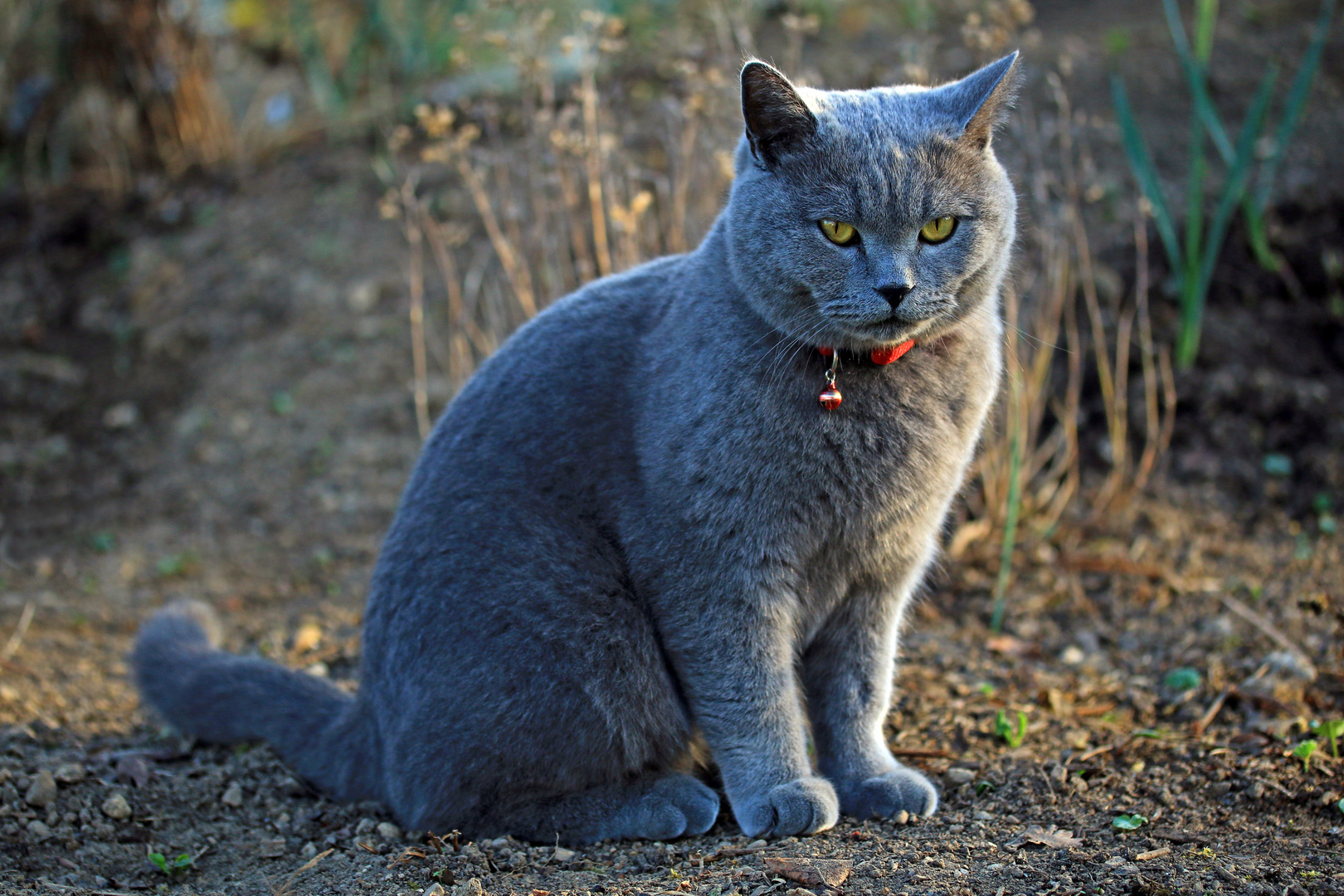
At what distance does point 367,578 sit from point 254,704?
3.81 ft

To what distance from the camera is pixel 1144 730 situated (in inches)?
95.5

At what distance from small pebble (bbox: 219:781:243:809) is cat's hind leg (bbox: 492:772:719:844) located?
573mm

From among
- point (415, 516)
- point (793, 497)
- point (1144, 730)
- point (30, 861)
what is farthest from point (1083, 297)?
point (30, 861)

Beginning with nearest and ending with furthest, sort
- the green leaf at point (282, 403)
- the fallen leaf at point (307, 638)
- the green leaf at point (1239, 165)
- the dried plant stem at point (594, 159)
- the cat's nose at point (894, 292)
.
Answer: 1. the cat's nose at point (894, 292)
2. the dried plant stem at point (594, 159)
3. the fallen leaf at point (307, 638)
4. the green leaf at point (1239, 165)
5. the green leaf at point (282, 403)

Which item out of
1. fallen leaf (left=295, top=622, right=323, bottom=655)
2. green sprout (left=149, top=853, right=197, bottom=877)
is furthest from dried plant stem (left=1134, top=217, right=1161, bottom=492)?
green sprout (left=149, top=853, right=197, bottom=877)

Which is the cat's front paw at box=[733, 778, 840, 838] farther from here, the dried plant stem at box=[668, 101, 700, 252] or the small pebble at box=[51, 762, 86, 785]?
the dried plant stem at box=[668, 101, 700, 252]

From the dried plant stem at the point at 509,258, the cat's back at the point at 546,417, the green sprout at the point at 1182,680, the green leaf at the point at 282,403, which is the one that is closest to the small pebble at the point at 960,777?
the green sprout at the point at 1182,680

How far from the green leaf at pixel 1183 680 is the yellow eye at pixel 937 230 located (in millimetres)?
1445

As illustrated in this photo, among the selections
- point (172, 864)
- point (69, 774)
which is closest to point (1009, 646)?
point (172, 864)

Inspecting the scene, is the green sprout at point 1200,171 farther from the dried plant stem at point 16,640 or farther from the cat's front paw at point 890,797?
the dried plant stem at point 16,640

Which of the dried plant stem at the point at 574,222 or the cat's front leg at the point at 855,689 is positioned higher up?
the dried plant stem at the point at 574,222

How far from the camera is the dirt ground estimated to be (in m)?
1.94

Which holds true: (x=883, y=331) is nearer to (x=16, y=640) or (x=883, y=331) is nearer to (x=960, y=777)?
(x=960, y=777)

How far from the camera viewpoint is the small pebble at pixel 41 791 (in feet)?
6.89
